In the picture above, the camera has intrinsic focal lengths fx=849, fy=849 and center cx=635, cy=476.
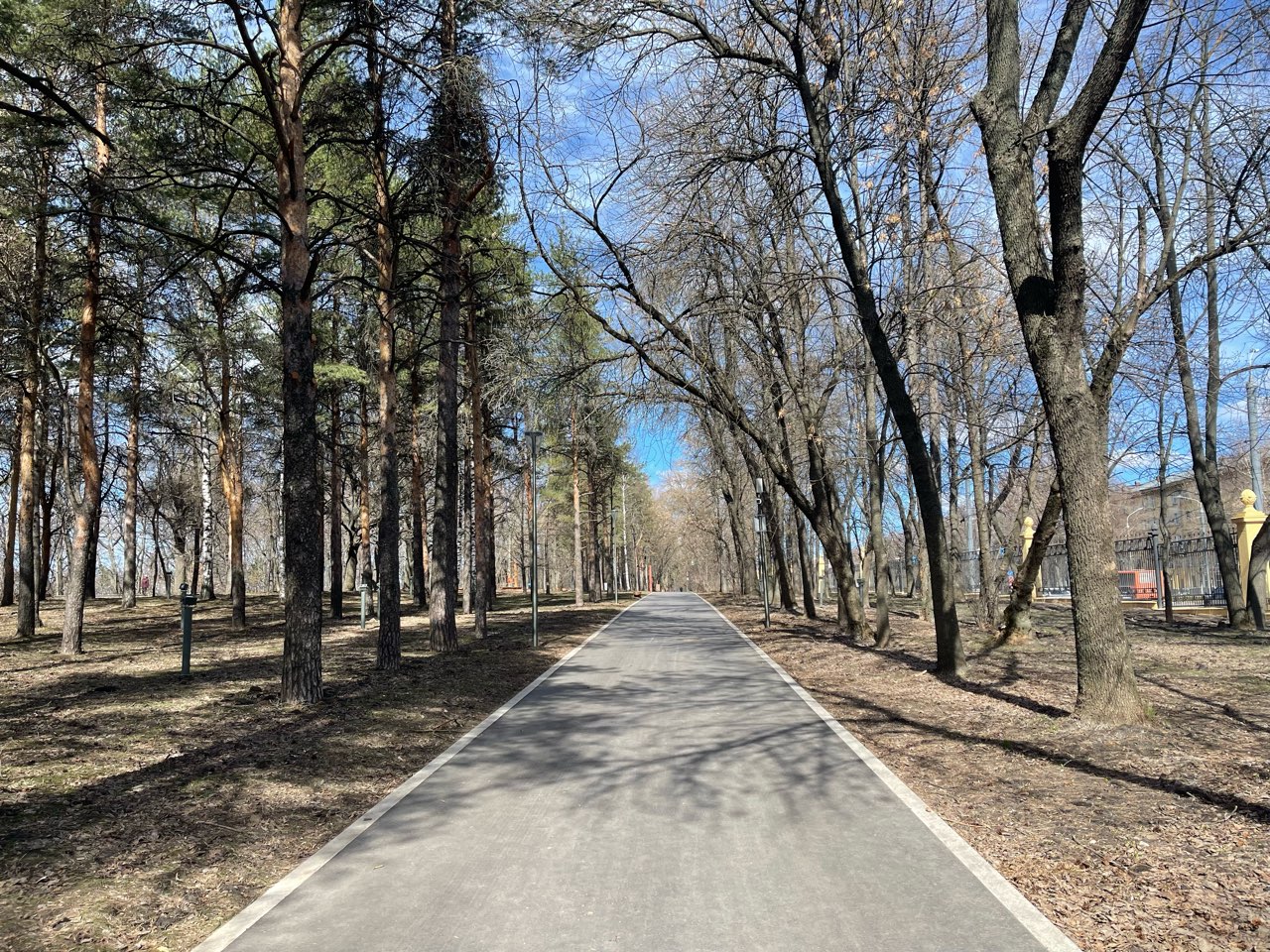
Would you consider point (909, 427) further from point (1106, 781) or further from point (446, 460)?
point (446, 460)

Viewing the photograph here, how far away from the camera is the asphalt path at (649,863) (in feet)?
11.8

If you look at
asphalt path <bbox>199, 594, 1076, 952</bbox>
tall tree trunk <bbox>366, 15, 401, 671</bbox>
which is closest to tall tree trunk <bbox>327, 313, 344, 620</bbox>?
tall tree trunk <bbox>366, 15, 401, 671</bbox>

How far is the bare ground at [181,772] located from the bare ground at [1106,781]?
3999 mm

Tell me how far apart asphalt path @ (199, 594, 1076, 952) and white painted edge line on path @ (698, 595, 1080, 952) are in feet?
0.05

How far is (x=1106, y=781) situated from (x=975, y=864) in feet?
6.86

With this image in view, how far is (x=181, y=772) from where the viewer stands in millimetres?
6402

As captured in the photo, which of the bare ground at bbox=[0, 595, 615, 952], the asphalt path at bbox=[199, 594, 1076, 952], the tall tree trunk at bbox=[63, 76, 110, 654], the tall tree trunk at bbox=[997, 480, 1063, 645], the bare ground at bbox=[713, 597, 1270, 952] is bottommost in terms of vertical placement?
the bare ground at bbox=[713, 597, 1270, 952]

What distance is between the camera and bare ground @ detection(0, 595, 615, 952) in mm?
4039

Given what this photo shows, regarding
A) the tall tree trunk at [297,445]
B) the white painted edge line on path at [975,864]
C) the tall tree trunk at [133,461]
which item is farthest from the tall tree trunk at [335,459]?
the white painted edge line on path at [975,864]

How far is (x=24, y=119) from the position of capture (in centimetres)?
1449

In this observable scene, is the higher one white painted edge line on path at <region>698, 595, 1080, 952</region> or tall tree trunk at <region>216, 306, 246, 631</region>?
tall tree trunk at <region>216, 306, 246, 631</region>

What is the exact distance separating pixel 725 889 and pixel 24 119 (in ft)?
55.9

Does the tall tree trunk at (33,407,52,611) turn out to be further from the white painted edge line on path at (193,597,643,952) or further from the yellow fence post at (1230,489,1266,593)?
the yellow fence post at (1230,489,1266,593)

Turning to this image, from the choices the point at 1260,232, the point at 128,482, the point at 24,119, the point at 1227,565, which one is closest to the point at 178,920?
the point at 1260,232
